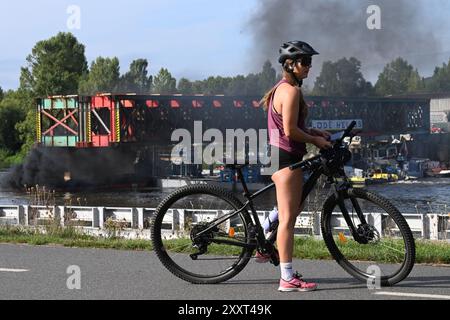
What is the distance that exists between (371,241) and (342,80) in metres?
97.7

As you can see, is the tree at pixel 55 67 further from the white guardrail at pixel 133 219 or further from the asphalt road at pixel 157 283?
the asphalt road at pixel 157 283

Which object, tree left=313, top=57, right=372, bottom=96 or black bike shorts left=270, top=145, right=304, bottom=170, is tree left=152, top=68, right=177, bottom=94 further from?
black bike shorts left=270, top=145, right=304, bottom=170

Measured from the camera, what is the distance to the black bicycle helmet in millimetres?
6797

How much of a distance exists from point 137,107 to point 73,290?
8452cm

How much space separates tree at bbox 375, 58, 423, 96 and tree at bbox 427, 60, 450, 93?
2.37m

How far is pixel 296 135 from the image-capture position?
6.73 metres

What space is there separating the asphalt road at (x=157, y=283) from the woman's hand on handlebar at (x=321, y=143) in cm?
117

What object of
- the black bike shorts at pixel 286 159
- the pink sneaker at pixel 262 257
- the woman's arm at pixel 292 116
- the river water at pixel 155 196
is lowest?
the river water at pixel 155 196

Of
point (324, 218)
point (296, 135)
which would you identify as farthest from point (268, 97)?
point (324, 218)

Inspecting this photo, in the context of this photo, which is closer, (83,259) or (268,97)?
(268,97)

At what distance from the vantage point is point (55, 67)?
11862cm

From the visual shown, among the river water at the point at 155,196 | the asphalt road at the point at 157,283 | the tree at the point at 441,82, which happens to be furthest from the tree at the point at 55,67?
the asphalt road at the point at 157,283

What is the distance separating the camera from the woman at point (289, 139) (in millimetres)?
6738
